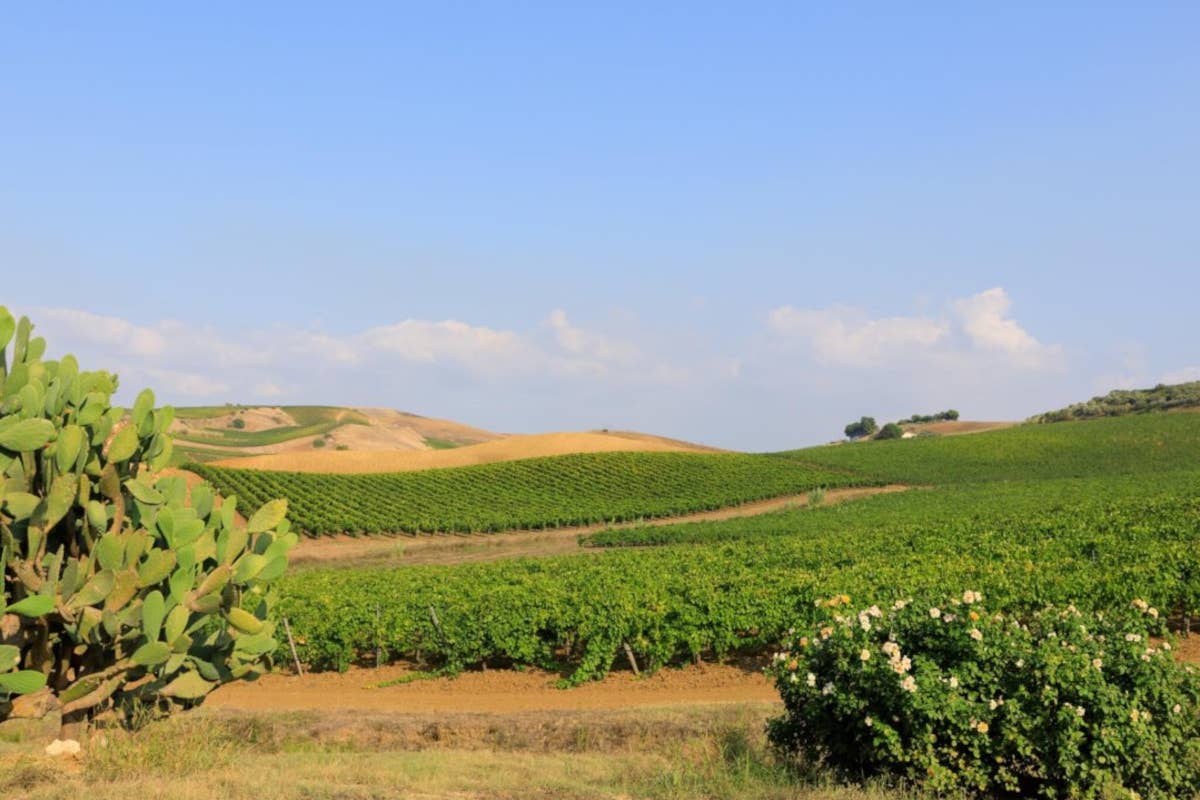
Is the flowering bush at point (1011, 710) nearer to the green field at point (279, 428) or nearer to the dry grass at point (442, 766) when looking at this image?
the dry grass at point (442, 766)

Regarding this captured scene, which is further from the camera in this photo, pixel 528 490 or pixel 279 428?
pixel 279 428

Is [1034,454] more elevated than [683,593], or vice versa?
[1034,454]

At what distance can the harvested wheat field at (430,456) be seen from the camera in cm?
8338

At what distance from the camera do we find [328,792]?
8.22 meters

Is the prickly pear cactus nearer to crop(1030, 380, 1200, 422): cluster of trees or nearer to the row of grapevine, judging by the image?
the row of grapevine

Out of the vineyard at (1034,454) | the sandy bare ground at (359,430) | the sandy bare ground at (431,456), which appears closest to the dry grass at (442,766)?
the vineyard at (1034,454)

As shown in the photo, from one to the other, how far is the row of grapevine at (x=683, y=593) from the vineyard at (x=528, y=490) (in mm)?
24425

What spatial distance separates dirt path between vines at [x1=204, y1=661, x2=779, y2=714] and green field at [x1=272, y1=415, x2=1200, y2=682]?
49 cm

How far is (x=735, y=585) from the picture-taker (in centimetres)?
2219

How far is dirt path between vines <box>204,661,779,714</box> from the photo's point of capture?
18328mm

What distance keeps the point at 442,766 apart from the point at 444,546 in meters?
41.7

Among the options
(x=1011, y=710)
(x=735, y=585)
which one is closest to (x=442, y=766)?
(x=1011, y=710)

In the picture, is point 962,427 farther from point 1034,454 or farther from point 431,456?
point 431,456

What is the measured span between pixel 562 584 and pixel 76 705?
14.7 m
